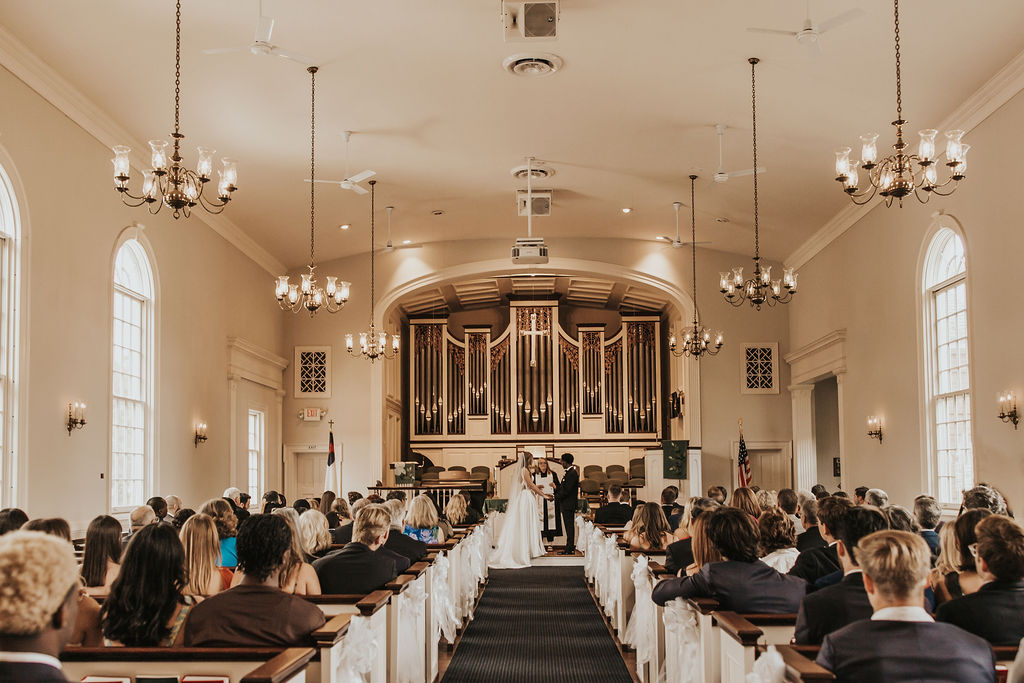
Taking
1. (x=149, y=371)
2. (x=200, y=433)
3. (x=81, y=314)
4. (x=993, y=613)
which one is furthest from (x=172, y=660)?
(x=200, y=433)

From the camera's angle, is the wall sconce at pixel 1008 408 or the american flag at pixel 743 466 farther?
the american flag at pixel 743 466

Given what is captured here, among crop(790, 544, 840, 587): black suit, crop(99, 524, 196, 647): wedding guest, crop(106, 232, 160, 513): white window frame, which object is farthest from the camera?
crop(106, 232, 160, 513): white window frame

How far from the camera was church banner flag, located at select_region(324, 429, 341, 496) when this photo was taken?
16750 mm

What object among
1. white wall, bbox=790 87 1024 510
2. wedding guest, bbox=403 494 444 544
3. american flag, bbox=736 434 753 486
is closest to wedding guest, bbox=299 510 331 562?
wedding guest, bbox=403 494 444 544

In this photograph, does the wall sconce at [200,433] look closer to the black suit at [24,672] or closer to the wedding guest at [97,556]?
the wedding guest at [97,556]

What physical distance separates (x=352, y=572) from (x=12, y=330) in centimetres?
488

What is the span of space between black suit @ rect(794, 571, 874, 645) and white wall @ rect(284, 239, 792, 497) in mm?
13919

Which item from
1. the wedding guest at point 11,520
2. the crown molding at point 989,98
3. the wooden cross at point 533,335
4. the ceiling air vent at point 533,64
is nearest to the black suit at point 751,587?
the wedding guest at point 11,520

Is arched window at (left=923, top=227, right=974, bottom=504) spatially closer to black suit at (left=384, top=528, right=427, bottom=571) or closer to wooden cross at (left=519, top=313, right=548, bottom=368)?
black suit at (left=384, top=528, right=427, bottom=571)

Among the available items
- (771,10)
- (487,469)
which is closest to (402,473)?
(487,469)

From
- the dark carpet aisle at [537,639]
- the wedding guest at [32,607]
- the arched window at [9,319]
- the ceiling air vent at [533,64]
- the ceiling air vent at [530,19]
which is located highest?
the ceiling air vent at [533,64]

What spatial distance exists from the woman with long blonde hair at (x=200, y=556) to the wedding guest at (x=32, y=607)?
2223 millimetres

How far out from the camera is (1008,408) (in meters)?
8.82

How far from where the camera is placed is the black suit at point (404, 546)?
689cm
